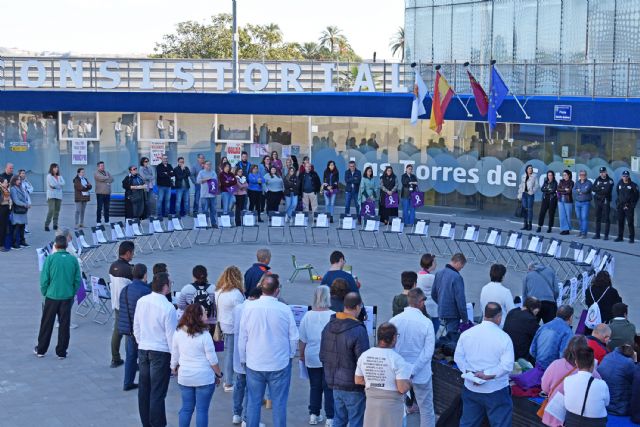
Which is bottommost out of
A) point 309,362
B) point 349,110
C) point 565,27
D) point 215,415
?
point 215,415

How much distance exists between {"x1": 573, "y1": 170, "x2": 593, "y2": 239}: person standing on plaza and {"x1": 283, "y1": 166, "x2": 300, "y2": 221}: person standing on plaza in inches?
304

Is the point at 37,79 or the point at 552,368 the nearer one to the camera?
the point at 552,368

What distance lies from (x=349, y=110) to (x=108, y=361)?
1864 centimetres

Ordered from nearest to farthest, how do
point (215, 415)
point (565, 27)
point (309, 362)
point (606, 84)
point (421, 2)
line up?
1. point (309, 362)
2. point (215, 415)
3. point (606, 84)
4. point (565, 27)
5. point (421, 2)

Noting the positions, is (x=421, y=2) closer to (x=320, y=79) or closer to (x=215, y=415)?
(x=320, y=79)

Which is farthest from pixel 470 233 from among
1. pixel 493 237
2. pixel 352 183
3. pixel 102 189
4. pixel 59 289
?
pixel 59 289

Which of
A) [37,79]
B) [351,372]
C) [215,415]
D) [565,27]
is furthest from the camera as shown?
[37,79]

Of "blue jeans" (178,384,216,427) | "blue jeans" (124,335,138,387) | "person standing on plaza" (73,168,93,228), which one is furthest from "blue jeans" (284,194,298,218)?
"blue jeans" (178,384,216,427)

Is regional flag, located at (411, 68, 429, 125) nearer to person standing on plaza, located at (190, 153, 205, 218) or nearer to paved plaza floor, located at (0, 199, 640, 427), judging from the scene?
paved plaza floor, located at (0, 199, 640, 427)

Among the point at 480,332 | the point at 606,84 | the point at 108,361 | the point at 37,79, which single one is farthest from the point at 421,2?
the point at 480,332

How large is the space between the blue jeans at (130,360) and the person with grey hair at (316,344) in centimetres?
251

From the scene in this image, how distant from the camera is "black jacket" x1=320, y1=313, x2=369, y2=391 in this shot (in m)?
9.63

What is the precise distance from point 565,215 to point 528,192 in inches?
48.7

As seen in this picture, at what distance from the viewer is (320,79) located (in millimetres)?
33281
